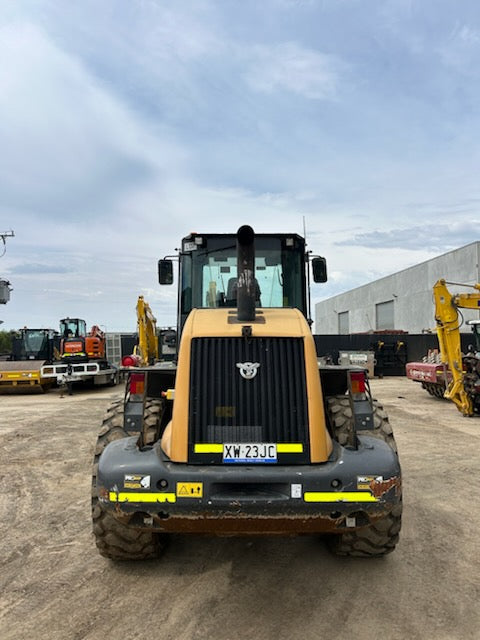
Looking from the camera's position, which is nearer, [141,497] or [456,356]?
[141,497]

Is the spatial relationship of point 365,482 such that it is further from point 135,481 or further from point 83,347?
point 83,347

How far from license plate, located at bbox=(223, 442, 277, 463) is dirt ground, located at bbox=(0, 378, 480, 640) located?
2.81 feet

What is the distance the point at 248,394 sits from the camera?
3232mm

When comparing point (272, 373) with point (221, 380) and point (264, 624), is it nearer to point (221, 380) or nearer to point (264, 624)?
point (221, 380)

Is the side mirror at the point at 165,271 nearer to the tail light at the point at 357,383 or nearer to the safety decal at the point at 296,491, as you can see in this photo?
the tail light at the point at 357,383

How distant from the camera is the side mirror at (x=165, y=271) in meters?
5.45

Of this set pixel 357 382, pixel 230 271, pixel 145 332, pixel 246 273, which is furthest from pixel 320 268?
pixel 145 332

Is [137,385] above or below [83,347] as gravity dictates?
below

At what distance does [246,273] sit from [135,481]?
59.7 inches

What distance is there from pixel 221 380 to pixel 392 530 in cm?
155

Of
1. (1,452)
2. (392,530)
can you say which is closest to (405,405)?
(1,452)

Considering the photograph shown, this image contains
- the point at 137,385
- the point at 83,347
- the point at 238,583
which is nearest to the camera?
the point at 238,583

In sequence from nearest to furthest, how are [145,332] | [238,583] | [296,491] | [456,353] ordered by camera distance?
[296,491], [238,583], [456,353], [145,332]

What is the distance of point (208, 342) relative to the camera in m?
3.34
